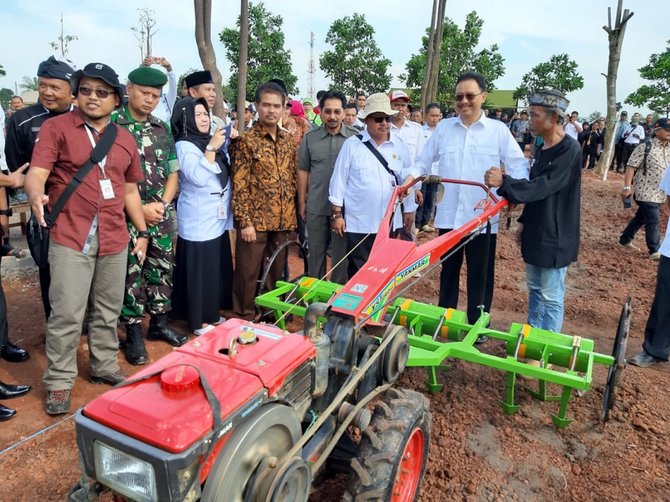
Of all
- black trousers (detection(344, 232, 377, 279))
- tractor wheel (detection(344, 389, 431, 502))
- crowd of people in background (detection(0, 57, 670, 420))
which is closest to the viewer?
tractor wheel (detection(344, 389, 431, 502))

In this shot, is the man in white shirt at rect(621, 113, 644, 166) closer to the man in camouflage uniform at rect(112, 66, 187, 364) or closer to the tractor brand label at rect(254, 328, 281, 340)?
the man in camouflage uniform at rect(112, 66, 187, 364)

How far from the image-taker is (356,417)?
2.17m

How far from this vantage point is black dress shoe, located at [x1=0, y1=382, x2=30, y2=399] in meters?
3.25

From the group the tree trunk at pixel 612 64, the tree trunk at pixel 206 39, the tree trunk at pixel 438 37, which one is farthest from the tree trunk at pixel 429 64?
the tree trunk at pixel 206 39

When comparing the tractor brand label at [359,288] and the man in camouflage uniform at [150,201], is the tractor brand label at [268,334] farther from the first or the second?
the man in camouflage uniform at [150,201]

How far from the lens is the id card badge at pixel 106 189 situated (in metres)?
2.99

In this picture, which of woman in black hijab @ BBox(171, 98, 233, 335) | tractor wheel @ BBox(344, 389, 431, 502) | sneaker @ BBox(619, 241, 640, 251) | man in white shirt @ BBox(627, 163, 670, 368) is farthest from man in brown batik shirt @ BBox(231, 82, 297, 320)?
sneaker @ BBox(619, 241, 640, 251)

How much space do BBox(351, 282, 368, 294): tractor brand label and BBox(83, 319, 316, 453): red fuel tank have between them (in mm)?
597

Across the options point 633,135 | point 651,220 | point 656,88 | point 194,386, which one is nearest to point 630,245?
point 651,220

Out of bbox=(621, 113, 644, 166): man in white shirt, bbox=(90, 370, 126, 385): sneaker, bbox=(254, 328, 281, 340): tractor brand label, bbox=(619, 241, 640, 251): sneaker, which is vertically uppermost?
bbox=(621, 113, 644, 166): man in white shirt

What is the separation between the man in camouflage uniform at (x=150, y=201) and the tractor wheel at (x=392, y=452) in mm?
2304

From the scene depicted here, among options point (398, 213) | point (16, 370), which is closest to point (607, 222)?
point (398, 213)

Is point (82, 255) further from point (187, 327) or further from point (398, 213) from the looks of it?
point (398, 213)

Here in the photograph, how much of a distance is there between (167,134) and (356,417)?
2645mm
